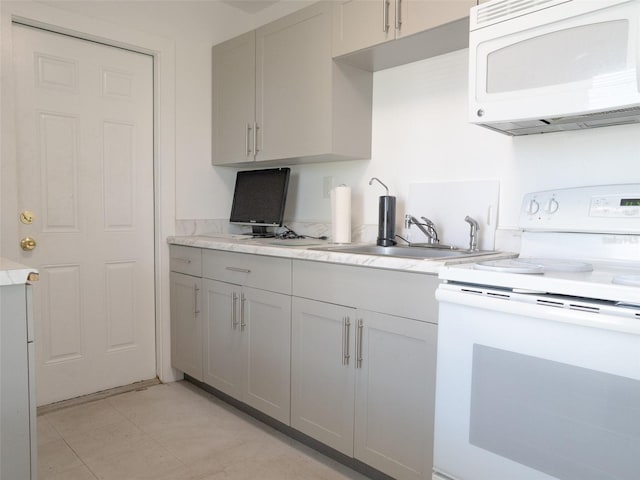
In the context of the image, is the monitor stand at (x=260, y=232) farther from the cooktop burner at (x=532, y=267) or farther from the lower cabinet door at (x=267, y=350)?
the cooktop burner at (x=532, y=267)

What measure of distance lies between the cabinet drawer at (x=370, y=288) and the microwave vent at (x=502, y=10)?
0.85 meters

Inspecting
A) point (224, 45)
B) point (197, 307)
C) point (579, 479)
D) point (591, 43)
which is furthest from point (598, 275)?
point (224, 45)

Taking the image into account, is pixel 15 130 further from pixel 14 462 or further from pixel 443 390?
pixel 443 390

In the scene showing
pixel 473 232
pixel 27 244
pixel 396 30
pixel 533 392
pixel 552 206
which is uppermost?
pixel 396 30

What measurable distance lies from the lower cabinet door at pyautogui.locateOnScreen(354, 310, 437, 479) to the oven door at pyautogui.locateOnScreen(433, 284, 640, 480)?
6.2 inches

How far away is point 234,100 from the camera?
2.88m

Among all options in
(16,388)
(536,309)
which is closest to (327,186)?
(536,309)

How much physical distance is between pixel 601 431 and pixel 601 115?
0.92m

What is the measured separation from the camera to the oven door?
1.07 m

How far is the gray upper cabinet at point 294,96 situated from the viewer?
7.63ft

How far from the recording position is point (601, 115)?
144 centimetres

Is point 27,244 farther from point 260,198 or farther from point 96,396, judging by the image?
point 260,198

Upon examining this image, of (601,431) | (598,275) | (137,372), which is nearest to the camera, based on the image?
(601,431)

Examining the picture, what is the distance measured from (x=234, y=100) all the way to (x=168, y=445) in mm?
1947
